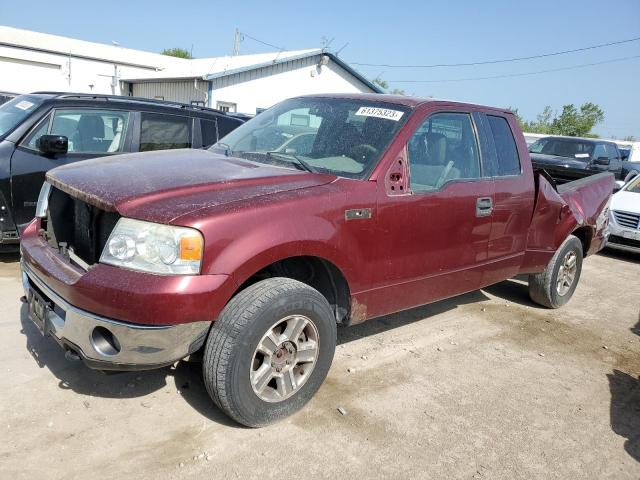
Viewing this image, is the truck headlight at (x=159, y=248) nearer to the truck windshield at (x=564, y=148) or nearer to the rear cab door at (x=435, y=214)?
the rear cab door at (x=435, y=214)

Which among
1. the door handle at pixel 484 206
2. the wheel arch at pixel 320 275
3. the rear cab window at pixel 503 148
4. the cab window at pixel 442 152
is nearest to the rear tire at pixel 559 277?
the rear cab window at pixel 503 148

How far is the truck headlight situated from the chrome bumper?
0.28 meters

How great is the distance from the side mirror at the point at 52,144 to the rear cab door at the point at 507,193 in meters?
4.03

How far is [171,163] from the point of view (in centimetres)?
340

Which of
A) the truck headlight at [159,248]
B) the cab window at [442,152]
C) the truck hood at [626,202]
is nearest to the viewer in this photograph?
the truck headlight at [159,248]

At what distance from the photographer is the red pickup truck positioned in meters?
2.54

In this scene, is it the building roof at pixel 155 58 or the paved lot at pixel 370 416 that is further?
the building roof at pixel 155 58

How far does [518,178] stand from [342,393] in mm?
2386

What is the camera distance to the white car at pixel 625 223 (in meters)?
8.37

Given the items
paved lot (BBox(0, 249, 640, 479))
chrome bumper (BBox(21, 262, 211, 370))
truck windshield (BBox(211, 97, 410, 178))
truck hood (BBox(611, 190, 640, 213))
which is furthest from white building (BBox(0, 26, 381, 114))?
chrome bumper (BBox(21, 262, 211, 370))

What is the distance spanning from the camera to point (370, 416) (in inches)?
125

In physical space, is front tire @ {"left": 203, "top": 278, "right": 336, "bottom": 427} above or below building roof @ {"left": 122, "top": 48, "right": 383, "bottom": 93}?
below

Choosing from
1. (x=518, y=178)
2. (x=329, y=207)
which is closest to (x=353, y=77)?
(x=518, y=178)

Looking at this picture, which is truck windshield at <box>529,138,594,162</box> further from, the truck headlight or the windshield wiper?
the truck headlight
